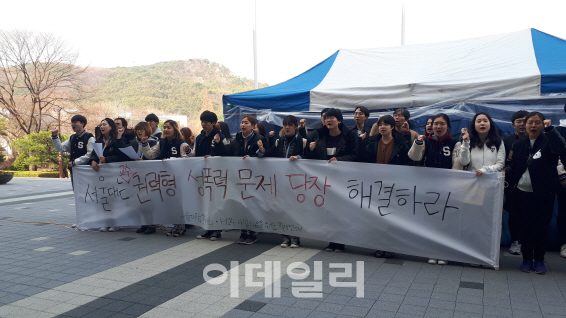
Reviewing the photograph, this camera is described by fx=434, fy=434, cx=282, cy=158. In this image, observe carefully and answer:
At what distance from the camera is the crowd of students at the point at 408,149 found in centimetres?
429

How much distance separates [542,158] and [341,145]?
2122 mm

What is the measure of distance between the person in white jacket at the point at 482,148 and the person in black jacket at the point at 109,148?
15.8ft

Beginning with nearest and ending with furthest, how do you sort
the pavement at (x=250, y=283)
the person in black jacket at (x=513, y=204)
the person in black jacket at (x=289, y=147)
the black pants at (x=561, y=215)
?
the pavement at (x=250, y=283)
the person in black jacket at (x=513, y=204)
the black pants at (x=561, y=215)
the person in black jacket at (x=289, y=147)

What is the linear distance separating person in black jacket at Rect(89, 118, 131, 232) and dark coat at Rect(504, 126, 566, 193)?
532 centimetres

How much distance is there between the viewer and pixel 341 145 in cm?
532

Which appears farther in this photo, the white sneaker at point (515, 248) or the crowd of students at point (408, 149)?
the white sneaker at point (515, 248)

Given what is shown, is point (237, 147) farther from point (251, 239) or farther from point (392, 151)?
point (392, 151)

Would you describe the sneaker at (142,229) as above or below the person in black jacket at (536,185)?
below

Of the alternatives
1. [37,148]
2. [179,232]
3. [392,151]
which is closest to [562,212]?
[392,151]

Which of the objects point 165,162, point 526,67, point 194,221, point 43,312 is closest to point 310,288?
point 43,312

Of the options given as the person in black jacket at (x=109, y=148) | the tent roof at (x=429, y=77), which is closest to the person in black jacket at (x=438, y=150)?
the tent roof at (x=429, y=77)

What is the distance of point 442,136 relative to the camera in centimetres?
488

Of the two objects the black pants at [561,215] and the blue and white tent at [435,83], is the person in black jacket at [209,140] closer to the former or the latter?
the blue and white tent at [435,83]

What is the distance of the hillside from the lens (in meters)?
104
